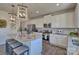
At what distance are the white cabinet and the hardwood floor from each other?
0.07 meters

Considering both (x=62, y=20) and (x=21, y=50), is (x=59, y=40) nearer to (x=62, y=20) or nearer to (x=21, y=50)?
(x=62, y=20)

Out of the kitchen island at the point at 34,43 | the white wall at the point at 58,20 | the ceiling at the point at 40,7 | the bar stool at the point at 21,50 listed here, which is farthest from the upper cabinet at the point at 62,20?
the bar stool at the point at 21,50

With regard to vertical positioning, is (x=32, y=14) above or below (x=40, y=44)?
above

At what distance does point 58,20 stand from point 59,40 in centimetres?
33

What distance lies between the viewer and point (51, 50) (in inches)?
78.0

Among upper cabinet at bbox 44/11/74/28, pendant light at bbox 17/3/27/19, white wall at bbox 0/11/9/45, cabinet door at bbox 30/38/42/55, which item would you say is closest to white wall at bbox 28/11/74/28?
upper cabinet at bbox 44/11/74/28

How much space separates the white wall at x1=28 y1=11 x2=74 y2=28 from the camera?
6.34 feet

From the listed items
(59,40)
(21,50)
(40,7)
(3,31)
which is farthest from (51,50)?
(3,31)

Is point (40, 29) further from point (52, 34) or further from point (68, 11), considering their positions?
point (68, 11)

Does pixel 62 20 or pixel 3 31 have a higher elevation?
pixel 62 20

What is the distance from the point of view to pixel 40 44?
198 cm

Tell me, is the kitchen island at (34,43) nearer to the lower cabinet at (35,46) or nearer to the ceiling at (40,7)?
the lower cabinet at (35,46)

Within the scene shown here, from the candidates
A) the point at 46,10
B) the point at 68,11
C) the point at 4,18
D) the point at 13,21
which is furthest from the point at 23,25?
the point at 68,11

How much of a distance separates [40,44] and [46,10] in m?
0.57
